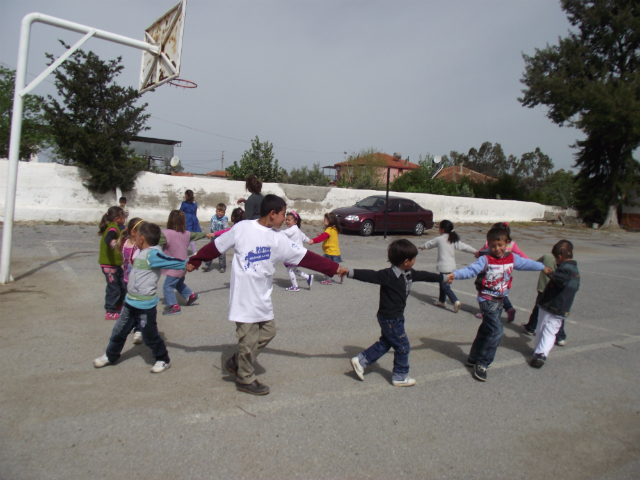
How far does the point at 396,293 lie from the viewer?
3799mm

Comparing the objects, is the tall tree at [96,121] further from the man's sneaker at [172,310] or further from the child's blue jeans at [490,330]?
the child's blue jeans at [490,330]

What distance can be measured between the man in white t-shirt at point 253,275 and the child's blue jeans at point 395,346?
674 mm

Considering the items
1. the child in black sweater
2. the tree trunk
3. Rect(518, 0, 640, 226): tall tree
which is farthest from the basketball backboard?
the tree trunk

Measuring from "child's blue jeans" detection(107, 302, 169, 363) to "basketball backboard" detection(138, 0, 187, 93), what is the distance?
5139 mm

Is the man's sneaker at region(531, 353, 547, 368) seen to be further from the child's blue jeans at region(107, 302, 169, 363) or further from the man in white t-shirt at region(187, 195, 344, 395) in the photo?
the child's blue jeans at region(107, 302, 169, 363)

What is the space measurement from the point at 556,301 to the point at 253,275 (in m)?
3.29

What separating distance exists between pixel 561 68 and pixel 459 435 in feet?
104

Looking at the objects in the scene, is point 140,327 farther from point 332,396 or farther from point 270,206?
point 332,396

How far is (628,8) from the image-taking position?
88.1 feet

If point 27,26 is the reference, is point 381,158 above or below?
above

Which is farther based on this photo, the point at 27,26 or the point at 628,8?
the point at 628,8

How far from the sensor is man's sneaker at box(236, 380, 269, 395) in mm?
3576

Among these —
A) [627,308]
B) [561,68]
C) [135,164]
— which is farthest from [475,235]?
[561,68]

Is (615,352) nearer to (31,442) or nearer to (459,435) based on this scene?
(459,435)
